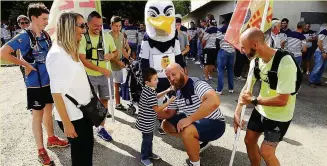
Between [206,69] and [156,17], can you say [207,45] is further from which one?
[156,17]

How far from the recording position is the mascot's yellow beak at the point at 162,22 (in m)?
4.12

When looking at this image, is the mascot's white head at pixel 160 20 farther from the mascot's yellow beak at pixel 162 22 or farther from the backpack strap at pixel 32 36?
the backpack strap at pixel 32 36

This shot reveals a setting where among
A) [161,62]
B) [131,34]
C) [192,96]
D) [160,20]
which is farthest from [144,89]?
[131,34]

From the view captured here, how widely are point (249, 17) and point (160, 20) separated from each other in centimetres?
136

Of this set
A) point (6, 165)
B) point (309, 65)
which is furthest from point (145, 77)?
point (309, 65)

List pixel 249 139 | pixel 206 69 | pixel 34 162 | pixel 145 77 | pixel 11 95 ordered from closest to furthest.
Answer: pixel 249 139
pixel 145 77
pixel 34 162
pixel 11 95
pixel 206 69

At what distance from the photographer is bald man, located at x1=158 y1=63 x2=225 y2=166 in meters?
3.01

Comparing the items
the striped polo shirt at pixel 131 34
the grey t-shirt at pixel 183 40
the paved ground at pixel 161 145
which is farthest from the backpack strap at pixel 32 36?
the striped polo shirt at pixel 131 34

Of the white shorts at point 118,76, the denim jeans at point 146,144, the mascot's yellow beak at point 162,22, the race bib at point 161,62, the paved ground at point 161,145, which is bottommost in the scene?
the paved ground at point 161,145

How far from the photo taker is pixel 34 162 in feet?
11.5

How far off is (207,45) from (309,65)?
403cm

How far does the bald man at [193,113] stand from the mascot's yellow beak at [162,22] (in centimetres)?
114

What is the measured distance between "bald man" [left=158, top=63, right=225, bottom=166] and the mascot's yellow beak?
114cm

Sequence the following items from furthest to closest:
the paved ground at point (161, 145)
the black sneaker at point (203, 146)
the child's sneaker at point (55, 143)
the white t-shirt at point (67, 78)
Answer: the child's sneaker at point (55, 143) → the black sneaker at point (203, 146) → the paved ground at point (161, 145) → the white t-shirt at point (67, 78)
